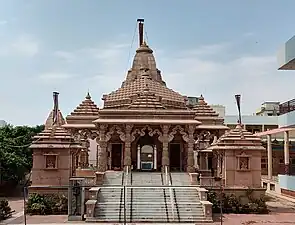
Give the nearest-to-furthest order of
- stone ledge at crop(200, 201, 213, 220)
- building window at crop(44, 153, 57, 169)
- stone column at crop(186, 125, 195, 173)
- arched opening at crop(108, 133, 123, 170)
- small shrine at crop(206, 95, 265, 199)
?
stone ledge at crop(200, 201, 213, 220), small shrine at crop(206, 95, 265, 199), building window at crop(44, 153, 57, 169), stone column at crop(186, 125, 195, 173), arched opening at crop(108, 133, 123, 170)

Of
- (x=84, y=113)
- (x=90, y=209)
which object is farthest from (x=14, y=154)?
(x=90, y=209)

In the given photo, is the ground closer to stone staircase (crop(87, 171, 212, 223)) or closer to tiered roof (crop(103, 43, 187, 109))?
stone staircase (crop(87, 171, 212, 223))

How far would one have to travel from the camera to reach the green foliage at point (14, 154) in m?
34.5

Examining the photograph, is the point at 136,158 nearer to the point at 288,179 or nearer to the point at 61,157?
the point at 61,157

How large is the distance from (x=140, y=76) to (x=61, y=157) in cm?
1157

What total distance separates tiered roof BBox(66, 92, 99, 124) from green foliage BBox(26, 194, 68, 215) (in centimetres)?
930

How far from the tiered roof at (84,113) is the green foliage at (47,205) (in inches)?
366

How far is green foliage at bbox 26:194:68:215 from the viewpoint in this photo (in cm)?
2202

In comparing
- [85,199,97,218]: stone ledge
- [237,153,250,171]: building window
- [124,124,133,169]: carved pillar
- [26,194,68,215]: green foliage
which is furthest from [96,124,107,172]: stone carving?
[237,153,250,171]: building window

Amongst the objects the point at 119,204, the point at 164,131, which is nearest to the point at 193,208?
the point at 119,204

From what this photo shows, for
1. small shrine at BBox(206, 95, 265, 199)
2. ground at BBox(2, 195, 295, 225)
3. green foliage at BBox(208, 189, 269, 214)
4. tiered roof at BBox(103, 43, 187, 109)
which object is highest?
tiered roof at BBox(103, 43, 187, 109)

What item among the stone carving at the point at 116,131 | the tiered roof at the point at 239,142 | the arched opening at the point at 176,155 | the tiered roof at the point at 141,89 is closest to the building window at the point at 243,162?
the tiered roof at the point at 239,142

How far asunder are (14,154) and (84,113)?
7855 millimetres

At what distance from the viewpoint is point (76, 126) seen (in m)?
30.5
